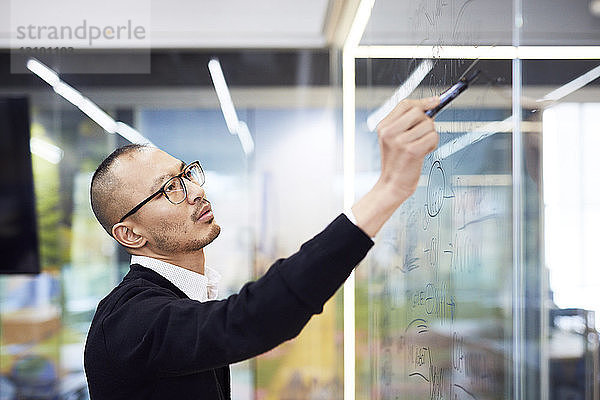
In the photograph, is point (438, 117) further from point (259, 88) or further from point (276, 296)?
point (259, 88)

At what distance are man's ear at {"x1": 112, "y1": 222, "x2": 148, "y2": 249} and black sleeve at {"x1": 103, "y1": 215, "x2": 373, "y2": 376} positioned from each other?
13.7 inches

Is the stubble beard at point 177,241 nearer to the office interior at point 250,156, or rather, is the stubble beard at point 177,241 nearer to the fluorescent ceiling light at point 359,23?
the office interior at point 250,156

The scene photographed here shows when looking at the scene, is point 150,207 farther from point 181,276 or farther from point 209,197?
point 209,197

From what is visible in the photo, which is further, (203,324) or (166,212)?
(166,212)

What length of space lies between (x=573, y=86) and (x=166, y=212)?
0.82 meters

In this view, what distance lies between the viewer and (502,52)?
3.34 feet

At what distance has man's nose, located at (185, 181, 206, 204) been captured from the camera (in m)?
1.40

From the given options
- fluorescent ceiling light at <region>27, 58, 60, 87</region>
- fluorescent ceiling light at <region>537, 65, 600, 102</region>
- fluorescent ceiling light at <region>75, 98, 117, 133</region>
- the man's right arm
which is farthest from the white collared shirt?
fluorescent ceiling light at <region>27, 58, 60, 87</region>

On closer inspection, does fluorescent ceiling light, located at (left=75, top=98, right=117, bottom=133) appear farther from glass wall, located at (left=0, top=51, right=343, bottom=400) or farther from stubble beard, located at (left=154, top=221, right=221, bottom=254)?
stubble beard, located at (left=154, top=221, right=221, bottom=254)

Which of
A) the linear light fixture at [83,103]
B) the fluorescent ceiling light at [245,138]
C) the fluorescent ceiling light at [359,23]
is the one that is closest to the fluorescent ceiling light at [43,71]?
the linear light fixture at [83,103]

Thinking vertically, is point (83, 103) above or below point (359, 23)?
below

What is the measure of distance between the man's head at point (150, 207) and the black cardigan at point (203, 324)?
123mm

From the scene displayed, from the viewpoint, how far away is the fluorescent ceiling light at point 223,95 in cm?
325

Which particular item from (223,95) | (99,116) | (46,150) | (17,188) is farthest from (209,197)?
(17,188)
